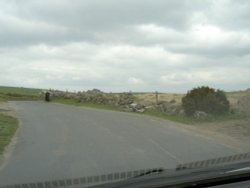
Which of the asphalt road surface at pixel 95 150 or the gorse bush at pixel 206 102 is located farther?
the gorse bush at pixel 206 102

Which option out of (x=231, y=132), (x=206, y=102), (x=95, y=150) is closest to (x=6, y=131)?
(x=95, y=150)

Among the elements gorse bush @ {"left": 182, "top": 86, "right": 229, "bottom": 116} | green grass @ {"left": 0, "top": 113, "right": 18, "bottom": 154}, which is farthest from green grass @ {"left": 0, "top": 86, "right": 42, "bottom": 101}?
green grass @ {"left": 0, "top": 113, "right": 18, "bottom": 154}

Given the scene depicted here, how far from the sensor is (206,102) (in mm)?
33906

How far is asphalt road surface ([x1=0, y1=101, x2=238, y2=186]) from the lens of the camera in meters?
12.1

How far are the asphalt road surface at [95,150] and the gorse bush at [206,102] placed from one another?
9621mm

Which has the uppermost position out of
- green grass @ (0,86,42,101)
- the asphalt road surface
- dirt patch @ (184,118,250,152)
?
green grass @ (0,86,42,101)

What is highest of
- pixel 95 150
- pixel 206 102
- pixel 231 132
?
pixel 206 102

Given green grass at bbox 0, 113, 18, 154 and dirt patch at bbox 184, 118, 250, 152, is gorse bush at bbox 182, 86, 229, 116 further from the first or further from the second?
green grass at bbox 0, 113, 18, 154

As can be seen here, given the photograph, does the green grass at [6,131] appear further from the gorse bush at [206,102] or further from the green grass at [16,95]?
the green grass at [16,95]

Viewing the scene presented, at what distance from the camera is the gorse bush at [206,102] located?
109 ft

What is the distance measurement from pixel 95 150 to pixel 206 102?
1903 cm

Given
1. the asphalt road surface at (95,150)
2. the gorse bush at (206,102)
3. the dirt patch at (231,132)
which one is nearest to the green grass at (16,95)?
the gorse bush at (206,102)

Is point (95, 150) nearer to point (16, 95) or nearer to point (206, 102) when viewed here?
point (206, 102)

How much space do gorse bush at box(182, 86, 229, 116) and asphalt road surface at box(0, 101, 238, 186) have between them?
9621mm
